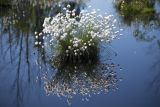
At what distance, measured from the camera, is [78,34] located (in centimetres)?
883

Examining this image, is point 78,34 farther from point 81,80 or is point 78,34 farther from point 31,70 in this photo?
point 81,80

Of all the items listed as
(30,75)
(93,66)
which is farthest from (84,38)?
(30,75)

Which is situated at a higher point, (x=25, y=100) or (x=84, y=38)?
(x=84, y=38)

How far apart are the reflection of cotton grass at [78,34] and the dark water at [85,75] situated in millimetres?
342

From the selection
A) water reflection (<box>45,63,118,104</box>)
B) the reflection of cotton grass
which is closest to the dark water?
water reflection (<box>45,63,118,104</box>)

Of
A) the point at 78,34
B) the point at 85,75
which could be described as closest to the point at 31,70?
the point at 85,75

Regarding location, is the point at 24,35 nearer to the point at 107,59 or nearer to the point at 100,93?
the point at 107,59

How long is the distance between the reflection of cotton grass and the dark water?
0.34 metres

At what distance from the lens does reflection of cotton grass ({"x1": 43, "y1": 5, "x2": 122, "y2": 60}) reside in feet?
28.3

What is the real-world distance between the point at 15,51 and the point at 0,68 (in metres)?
1.31

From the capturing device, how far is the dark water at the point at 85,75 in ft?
22.7

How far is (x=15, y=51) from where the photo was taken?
10.0m

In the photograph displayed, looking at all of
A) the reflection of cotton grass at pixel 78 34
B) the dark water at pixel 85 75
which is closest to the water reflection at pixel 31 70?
the dark water at pixel 85 75

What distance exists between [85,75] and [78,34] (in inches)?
45.3
